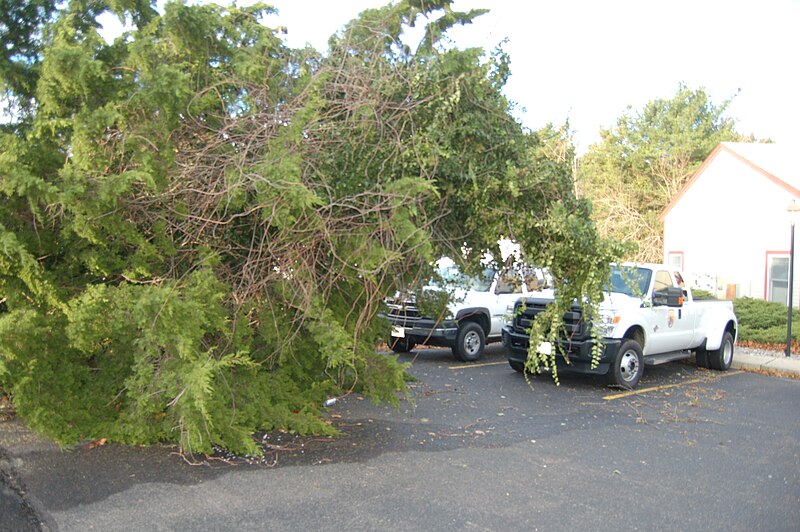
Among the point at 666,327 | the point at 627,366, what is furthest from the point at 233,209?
the point at 666,327

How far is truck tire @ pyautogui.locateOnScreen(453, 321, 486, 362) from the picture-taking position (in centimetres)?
1223

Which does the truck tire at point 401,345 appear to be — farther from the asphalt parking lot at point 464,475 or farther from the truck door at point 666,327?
the truck door at point 666,327

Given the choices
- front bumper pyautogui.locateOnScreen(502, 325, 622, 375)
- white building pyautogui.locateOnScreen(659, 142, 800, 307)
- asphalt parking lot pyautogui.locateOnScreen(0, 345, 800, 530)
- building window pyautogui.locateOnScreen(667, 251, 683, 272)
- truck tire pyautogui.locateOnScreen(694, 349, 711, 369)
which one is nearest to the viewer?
asphalt parking lot pyautogui.locateOnScreen(0, 345, 800, 530)

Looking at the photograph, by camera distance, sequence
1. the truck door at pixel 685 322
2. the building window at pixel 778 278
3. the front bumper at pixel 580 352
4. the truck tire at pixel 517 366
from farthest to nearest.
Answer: the building window at pixel 778 278, the truck door at pixel 685 322, the truck tire at pixel 517 366, the front bumper at pixel 580 352

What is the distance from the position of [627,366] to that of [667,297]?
121 cm

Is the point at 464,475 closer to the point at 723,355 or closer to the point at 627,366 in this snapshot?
the point at 627,366

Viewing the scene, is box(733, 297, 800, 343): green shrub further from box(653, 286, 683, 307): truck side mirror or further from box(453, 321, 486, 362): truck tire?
box(453, 321, 486, 362): truck tire

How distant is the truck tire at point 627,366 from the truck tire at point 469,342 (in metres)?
3.06

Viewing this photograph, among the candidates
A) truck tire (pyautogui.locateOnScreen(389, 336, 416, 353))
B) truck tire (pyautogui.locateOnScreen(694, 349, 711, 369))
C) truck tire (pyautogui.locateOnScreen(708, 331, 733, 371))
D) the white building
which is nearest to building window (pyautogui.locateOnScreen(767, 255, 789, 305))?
the white building

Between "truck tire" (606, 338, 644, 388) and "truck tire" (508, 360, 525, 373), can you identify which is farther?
"truck tire" (508, 360, 525, 373)

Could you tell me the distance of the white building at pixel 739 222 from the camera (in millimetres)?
18875

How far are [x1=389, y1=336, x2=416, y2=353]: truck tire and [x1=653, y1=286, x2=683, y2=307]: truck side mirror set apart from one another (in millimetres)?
4370

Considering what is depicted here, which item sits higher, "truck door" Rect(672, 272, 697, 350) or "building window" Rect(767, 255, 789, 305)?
"building window" Rect(767, 255, 789, 305)

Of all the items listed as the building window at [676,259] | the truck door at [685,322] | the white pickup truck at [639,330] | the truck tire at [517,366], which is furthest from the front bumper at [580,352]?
the building window at [676,259]
